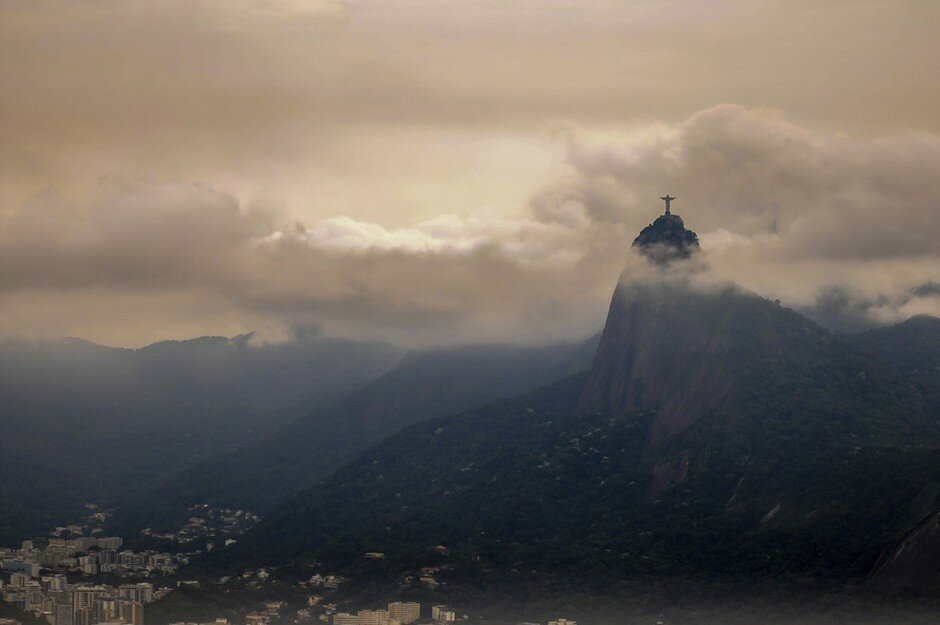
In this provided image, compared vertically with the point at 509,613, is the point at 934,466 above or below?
above

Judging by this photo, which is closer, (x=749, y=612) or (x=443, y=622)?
(x=749, y=612)

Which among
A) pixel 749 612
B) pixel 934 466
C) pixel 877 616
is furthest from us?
pixel 934 466

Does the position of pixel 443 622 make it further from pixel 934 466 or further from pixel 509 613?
pixel 934 466

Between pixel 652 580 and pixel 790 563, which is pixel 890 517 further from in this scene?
pixel 652 580

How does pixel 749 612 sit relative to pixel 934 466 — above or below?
below

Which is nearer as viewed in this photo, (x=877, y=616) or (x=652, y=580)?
(x=877, y=616)

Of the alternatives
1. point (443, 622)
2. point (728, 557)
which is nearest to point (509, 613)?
point (443, 622)

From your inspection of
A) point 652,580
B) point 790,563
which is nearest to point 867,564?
point 790,563

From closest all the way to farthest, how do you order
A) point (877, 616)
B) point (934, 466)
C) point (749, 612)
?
point (877, 616) → point (749, 612) → point (934, 466)

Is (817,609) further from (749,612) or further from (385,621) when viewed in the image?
(385,621)
